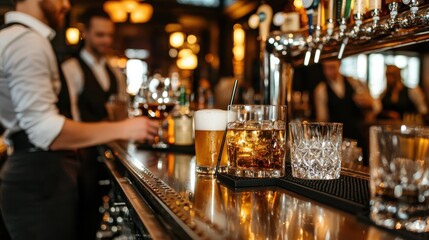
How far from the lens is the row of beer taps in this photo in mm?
1151

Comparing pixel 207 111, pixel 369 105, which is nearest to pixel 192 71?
pixel 369 105

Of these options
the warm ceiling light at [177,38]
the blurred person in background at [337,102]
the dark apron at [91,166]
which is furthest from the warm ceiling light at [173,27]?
the dark apron at [91,166]

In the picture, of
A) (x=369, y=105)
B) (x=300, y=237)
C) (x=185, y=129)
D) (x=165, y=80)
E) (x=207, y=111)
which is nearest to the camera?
(x=300, y=237)

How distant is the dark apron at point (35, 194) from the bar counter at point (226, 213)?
59cm

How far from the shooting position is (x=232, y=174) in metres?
1.16

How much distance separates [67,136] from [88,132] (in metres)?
0.10

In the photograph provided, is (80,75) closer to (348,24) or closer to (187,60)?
(348,24)

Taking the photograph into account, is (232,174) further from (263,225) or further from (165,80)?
(165,80)

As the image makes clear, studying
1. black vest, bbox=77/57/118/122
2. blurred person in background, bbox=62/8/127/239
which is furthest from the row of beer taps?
black vest, bbox=77/57/118/122

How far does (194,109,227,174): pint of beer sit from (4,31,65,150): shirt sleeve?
0.71 meters

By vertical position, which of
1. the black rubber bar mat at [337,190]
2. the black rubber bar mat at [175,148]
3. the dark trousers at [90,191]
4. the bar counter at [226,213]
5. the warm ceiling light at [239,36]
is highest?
the warm ceiling light at [239,36]

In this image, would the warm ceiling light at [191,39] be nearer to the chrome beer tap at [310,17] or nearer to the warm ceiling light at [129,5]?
the warm ceiling light at [129,5]

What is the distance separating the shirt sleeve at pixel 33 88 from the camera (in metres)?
1.66

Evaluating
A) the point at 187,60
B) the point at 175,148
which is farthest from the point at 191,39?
the point at 175,148
